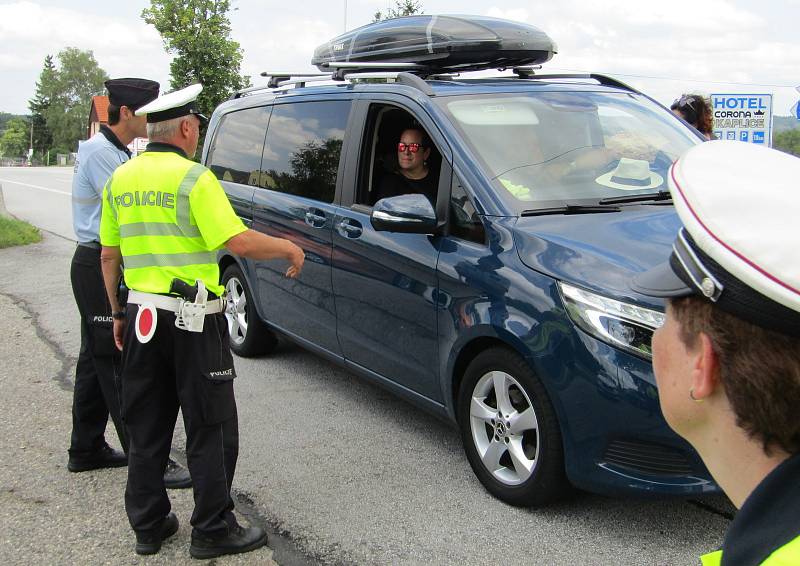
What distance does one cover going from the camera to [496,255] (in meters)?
3.67

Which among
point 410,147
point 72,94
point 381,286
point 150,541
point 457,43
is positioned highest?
point 72,94

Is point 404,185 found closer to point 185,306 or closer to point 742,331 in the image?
point 185,306

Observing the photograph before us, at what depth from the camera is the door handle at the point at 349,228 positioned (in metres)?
4.59

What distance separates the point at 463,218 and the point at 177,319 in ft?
4.75

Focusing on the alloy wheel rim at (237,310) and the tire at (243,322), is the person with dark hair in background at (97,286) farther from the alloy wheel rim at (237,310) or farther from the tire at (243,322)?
the alloy wheel rim at (237,310)

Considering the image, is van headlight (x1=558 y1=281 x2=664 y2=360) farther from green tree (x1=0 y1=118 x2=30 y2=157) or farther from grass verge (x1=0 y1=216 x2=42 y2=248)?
green tree (x1=0 y1=118 x2=30 y2=157)

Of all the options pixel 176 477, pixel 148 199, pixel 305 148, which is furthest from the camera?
pixel 305 148

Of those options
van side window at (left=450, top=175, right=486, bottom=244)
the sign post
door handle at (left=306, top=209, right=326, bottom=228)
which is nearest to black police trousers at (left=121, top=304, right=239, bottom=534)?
van side window at (left=450, top=175, right=486, bottom=244)

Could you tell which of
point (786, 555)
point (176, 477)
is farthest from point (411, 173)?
point (786, 555)

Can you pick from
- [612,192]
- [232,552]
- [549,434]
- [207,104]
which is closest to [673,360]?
[549,434]

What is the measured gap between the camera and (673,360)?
1.11m

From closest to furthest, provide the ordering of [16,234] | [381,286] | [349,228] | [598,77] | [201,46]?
1. [381,286]
2. [349,228]
3. [598,77]
4. [16,234]
5. [201,46]

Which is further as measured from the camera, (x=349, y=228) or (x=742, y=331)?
(x=349, y=228)

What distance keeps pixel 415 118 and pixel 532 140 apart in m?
0.64
